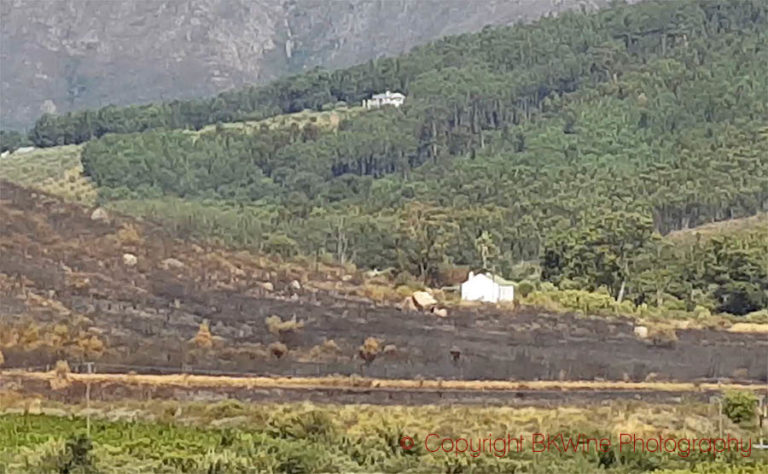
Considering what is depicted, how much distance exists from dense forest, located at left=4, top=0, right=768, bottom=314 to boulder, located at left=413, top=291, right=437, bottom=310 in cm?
354

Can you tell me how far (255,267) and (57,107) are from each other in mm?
44514

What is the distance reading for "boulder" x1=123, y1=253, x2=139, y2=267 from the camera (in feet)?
64.8

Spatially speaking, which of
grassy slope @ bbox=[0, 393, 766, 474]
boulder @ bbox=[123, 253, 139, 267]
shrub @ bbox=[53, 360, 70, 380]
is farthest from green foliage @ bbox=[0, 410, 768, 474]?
boulder @ bbox=[123, 253, 139, 267]

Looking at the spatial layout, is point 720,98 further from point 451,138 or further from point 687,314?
point 687,314

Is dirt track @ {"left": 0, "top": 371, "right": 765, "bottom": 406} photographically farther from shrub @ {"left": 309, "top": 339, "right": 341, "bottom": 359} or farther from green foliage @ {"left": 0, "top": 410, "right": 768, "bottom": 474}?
green foliage @ {"left": 0, "top": 410, "right": 768, "bottom": 474}

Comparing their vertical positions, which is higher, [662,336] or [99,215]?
[99,215]

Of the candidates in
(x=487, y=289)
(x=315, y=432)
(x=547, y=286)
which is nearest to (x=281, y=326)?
(x=487, y=289)

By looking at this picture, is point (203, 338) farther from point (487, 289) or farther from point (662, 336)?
point (662, 336)

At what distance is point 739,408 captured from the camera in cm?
1405

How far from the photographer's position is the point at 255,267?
22359 mm

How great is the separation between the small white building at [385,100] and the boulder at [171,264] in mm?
30187

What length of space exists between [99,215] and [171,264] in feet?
10.8

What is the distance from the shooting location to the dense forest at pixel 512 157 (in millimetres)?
28219

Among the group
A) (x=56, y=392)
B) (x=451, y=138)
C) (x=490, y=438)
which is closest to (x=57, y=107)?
(x=451, y=138)
